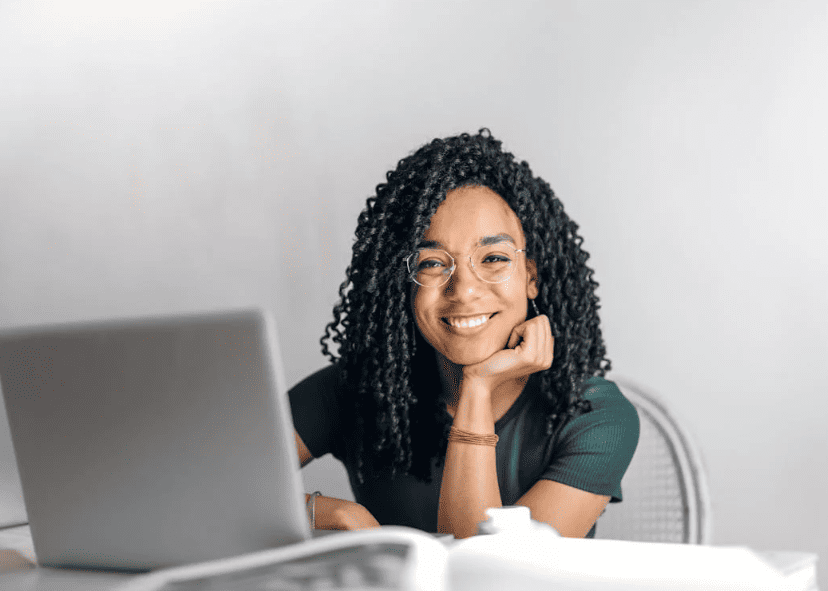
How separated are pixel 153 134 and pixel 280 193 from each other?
47 centimetres

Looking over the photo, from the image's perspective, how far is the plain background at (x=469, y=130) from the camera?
1.86 metres

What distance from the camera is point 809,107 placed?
1.83 meters

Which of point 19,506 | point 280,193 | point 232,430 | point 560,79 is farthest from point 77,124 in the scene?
point 232,430

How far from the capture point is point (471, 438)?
1288mm

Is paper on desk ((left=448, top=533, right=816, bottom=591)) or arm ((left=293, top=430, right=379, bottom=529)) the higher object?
paper on desk ((left=448, top=533, right=816, bottom=591))

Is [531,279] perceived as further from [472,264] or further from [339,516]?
[339,516]

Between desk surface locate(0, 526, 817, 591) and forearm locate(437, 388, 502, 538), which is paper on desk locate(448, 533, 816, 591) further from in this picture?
forearm locate(437, 388, 502, 538)

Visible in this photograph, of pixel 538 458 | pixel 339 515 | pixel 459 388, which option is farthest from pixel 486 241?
pixel 339 515

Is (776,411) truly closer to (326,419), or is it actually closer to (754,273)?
(754,273)

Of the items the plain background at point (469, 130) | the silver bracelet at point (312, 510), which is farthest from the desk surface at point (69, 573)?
the plain background at point (469, 130)

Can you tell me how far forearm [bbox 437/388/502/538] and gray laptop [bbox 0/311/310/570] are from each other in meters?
0.60

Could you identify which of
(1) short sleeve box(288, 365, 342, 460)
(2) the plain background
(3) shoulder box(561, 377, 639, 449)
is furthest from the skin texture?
(2) the plain background

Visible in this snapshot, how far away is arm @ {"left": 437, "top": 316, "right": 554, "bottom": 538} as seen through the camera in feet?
4.11

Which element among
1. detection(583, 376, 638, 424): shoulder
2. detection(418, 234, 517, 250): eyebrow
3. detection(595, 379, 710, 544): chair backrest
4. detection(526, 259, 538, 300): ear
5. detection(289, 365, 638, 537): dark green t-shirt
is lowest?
detection(595, 379, 710, 544): chair backrest
